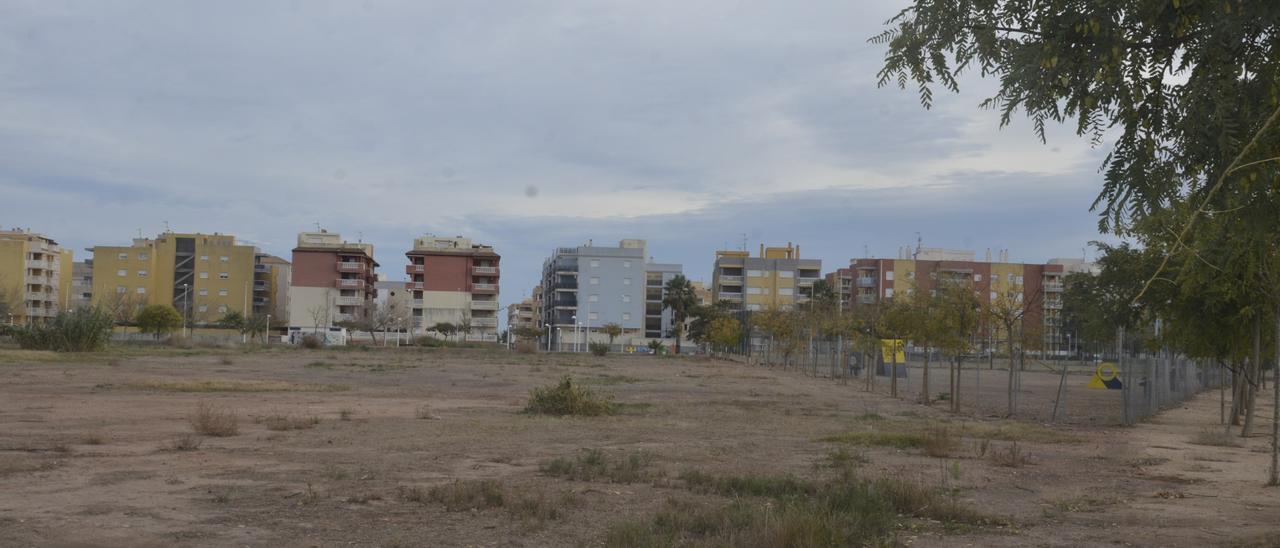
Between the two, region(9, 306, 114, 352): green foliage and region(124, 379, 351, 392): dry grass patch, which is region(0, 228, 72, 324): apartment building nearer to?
region(9, 306, 114, 352): green foliage

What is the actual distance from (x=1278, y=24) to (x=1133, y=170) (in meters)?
1.12

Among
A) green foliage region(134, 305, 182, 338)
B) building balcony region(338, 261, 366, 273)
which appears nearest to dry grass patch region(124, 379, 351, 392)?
green foliage region(134, 305, 182, 338)

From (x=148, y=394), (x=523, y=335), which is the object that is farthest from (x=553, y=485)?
(x=523, y=335)

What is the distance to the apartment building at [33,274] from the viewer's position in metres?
123

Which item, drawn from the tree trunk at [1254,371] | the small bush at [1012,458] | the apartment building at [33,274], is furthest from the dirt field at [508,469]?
the apartment building at [33,274]

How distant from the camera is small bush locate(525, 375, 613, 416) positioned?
24688 millimetres

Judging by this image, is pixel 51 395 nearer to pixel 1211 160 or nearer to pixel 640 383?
pixel 640 383

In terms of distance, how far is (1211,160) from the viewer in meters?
6.47

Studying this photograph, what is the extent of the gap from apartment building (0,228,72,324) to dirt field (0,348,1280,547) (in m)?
109

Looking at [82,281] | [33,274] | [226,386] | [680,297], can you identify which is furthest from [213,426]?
[82,281]

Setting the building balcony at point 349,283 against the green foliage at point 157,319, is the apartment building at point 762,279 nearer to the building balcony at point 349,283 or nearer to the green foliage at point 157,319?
the building balcony at point 349,283

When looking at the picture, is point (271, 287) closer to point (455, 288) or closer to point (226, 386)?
point (455, 288)

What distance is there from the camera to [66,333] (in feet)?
196

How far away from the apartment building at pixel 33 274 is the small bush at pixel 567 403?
111640mm
